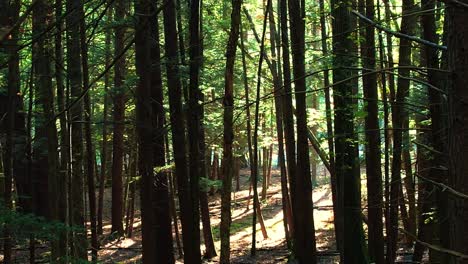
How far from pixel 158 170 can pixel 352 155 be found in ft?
14.8

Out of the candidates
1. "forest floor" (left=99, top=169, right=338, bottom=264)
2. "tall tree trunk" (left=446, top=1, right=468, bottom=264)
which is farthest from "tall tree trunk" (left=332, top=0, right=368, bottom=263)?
"tall tree trunk" (left=446, top=1, right=468, bottom=264)

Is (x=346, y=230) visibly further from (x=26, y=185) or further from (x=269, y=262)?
(x=26, y=185)

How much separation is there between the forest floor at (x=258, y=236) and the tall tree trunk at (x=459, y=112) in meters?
12.4

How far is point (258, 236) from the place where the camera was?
20547mm

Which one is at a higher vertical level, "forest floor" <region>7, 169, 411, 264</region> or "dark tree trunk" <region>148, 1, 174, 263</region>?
"dark tree trunk" <region>148, 1, 174, 263</region>

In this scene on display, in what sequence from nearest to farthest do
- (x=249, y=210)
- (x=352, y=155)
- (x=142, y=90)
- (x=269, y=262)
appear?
(x=142, y=90), (x=352, y=155), (x=269, y=262), (x=249, y=210)

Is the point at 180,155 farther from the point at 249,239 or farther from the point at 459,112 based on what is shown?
the point at 249,239

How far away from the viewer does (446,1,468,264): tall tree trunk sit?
210cm

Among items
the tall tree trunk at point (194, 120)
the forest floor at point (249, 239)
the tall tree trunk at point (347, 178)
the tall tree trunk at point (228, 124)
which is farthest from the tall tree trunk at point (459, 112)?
the forest floor at point (249, 239)

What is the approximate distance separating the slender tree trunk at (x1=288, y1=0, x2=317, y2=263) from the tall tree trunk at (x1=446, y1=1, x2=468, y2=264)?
966 cm

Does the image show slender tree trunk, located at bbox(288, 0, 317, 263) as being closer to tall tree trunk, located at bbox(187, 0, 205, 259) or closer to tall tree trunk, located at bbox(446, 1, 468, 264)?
tall tree trunk, located at bbox(187, 0, 205, 259)

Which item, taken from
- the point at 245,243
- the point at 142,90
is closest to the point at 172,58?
the point at 142,90

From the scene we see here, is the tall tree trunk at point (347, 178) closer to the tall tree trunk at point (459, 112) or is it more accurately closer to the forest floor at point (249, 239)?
the forest floor at point (249, 239)

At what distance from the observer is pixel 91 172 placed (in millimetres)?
13367
